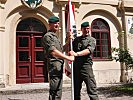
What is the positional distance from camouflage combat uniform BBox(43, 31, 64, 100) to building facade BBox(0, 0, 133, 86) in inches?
260

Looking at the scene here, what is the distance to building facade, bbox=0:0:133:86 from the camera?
1166cm

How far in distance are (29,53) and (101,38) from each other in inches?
152

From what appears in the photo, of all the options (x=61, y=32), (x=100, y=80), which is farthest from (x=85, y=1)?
(x=100, y=80)

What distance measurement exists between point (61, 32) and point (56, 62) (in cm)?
741

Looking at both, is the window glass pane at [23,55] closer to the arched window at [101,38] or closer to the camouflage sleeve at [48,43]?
the arched window at [101,38]

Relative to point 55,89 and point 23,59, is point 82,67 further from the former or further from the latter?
point 23,59

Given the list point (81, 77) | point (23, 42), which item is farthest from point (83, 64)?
point (23, 42)

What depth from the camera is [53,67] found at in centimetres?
495

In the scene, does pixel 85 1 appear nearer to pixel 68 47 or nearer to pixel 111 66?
pixel 111 66

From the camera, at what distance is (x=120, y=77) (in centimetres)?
1353

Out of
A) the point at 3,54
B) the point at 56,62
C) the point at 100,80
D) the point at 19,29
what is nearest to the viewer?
the point at 56,62

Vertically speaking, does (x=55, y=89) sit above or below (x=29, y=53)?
below

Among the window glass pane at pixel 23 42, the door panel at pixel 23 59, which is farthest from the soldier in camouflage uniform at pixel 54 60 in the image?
the window glass pane at pixel 23 42

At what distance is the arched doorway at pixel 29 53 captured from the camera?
12.1 meters
